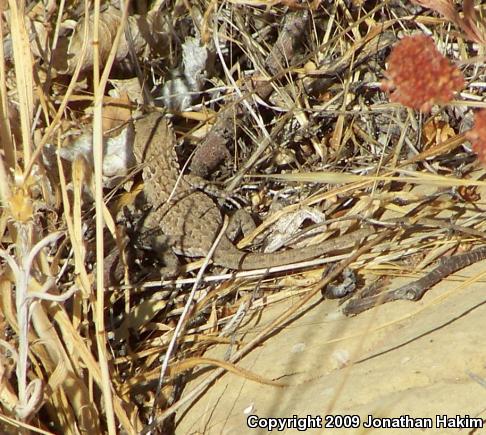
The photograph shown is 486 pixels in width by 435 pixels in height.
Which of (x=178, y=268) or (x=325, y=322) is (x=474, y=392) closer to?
(x=325, y=322)

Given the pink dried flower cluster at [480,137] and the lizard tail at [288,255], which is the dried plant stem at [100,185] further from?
the lizard tail at [288,255]

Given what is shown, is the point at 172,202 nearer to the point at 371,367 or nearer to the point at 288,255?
the point at 288,255

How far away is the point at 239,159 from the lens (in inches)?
133

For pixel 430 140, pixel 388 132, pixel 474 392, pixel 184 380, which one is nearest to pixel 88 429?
pixel 184 380

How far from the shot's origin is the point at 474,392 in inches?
80.0

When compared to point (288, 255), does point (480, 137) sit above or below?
above

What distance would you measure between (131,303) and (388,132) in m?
1.34

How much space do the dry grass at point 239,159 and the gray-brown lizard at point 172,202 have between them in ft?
0.38

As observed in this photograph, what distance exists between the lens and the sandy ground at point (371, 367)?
6.86 ft

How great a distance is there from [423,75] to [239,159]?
192cm

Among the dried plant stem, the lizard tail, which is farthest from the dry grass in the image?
the dried plant stem

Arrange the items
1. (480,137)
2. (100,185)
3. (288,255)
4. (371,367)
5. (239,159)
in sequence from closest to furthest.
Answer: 1. (480,137)
2. (100,185)
3. (371,367)
4. (288,255)
5. (239,159)

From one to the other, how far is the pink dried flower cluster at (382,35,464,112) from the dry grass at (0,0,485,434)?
0.66 m

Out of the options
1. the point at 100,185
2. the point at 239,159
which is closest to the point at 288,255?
the point at 239,159
